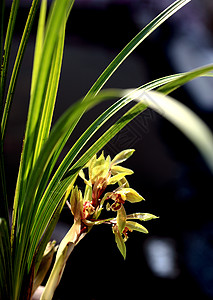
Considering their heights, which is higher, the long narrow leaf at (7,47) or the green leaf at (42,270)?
the long narrow leaf at (7,47)

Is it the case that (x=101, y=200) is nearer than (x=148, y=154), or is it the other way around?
(x=101, y=200)

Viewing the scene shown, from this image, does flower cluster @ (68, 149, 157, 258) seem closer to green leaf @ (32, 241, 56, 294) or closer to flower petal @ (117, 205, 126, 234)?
flower petal @ (117, 205, 126, 234)

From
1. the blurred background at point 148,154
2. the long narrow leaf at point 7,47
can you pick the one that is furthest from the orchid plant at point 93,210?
the blurred background at point 148,154


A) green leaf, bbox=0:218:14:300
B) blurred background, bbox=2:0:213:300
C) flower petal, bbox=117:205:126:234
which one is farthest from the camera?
blurred background, bbox=2:0:213:300

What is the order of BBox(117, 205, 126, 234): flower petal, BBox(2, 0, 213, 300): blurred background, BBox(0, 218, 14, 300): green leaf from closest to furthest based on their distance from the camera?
BBox(0, 218, 14, 300): green leaf, BBox(117, 205, 126, 234): flower petal, BBox(2, 0, 213, 300): blurred background

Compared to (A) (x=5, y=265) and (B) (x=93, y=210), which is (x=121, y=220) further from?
(A) (x=5, y=265)

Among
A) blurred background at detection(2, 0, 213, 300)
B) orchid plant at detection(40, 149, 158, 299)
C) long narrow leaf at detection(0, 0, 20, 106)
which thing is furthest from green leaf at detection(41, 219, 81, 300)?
blurred background at detection(2, 0, 213, 300)

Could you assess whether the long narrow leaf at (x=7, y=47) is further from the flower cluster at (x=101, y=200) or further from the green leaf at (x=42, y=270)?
the green leaf at (x=42, y=270)

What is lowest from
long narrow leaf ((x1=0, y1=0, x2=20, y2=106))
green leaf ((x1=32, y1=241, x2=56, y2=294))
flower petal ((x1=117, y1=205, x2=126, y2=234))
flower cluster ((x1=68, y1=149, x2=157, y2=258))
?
green leaf ((x1=32, y1=241, x2=56, y2=294))

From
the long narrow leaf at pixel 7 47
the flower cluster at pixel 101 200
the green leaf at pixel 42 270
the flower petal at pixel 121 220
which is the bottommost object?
the green leaf at pixel 42 270

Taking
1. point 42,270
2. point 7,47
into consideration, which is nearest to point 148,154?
point 42,270
